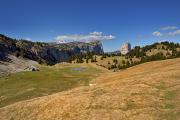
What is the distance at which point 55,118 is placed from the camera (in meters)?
34.1

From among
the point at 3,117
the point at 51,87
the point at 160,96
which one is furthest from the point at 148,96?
the point at 51,87

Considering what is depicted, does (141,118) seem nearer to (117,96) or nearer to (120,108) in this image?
(120,108)

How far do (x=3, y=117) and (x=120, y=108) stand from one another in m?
15.1

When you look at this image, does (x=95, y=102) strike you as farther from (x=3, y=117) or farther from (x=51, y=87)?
(x=51, y=87)

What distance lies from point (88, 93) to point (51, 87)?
3584 centimetres

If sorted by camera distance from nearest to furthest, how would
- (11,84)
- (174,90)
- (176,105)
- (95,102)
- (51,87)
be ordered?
(176,105) → (95,102) → (174,90) → (51,87) → (11,84)

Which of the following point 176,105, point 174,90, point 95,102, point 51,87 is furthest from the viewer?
point 51,87

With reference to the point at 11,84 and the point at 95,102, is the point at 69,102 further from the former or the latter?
the point at 11,84

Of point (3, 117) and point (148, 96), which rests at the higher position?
point (148, 96)

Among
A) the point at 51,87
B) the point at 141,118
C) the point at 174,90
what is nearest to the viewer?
the point at 141,118

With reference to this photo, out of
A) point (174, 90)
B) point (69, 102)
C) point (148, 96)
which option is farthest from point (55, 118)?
point (174, 90)

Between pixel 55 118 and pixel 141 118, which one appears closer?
pixel 141 118

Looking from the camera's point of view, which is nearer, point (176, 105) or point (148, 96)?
point (176, 105)

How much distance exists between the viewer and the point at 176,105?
33.7 meters
